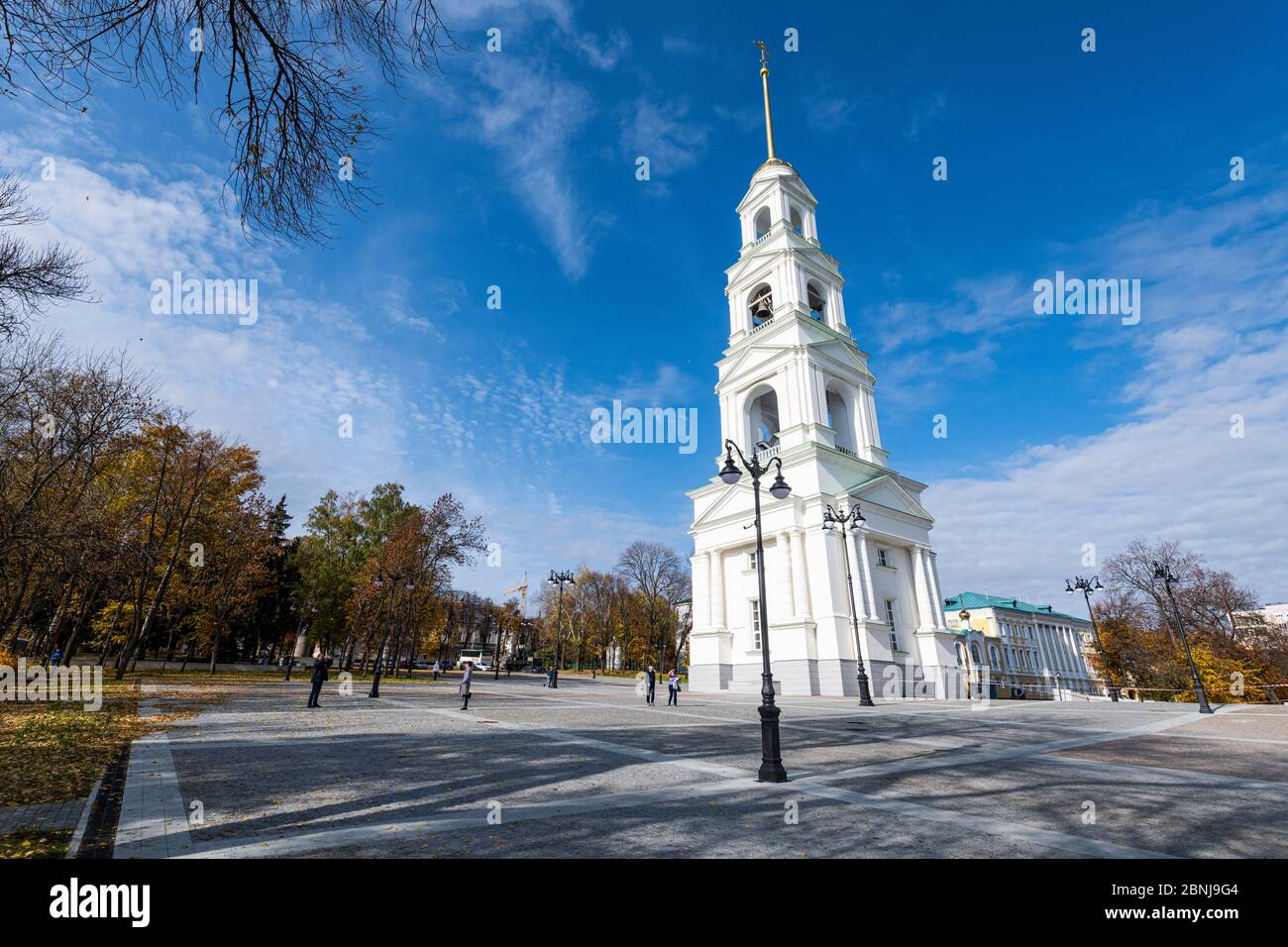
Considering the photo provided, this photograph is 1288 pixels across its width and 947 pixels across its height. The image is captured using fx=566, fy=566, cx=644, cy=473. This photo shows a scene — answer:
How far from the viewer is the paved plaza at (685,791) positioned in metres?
4.93

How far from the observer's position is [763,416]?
146ft

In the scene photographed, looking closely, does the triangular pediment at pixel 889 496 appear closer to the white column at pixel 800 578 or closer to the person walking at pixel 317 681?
the white column at pixel 800 578

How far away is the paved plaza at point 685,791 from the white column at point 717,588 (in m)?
22.3

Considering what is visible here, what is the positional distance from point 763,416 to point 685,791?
39416 mm

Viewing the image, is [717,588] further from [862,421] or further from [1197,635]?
[1197,635]

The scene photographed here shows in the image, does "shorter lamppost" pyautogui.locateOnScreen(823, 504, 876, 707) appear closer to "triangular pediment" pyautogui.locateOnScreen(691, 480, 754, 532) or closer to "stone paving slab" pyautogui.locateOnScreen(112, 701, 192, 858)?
"triangular pediment" pyautogui.locateOnScreen(691, 480, 754, 532)

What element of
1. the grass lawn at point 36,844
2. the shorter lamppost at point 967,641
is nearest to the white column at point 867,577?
the shorter lamppost at point 967,641

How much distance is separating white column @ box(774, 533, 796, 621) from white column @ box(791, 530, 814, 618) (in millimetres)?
309

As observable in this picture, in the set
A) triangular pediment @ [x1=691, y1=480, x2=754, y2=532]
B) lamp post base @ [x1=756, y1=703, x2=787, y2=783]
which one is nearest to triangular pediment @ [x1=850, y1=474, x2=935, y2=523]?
triangular pediment @ [x1=691, y1=480, x2=754, y2=532]

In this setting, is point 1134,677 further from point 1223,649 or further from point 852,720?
point 852,720

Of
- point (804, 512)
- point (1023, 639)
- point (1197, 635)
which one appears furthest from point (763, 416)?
point (1023, 639)

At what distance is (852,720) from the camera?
1722 cm

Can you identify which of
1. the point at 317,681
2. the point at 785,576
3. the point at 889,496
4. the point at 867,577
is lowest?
the point at 317,681
